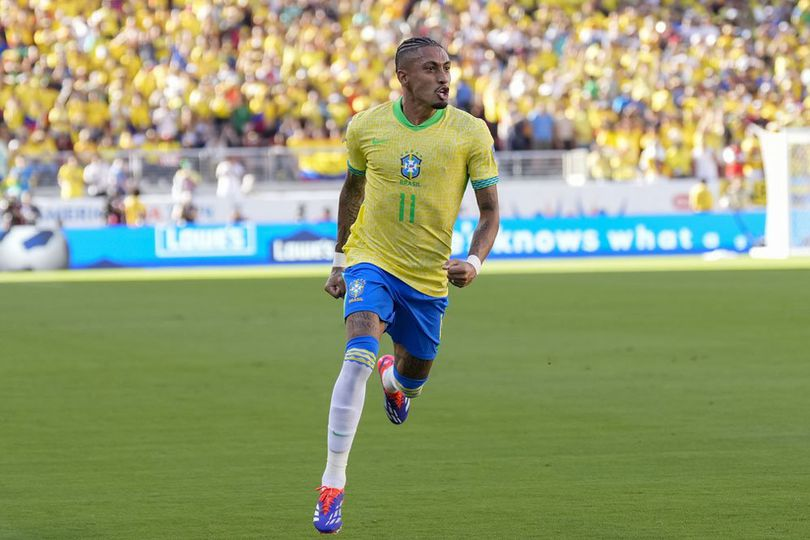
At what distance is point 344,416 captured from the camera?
681 centimetres

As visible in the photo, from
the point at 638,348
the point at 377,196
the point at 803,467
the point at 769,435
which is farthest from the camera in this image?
the point at 638,348

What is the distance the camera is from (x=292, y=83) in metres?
34.7

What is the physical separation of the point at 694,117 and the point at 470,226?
7846mm

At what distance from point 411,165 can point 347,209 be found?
0.59 meters

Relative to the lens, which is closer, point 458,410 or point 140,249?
point 458,410

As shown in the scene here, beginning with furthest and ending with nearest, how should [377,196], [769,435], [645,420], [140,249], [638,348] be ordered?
Answer: 1. [140,249]
2. [638,348]
3. [645,420]
4. [769,435]
5. [377,196]

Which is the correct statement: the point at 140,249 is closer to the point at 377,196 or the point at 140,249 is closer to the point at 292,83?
the point at 292,83

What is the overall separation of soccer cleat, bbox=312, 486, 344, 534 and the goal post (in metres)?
25.9

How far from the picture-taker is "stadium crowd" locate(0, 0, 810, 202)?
107 ft

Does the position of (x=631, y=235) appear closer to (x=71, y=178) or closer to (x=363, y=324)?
(x=71, y=178)

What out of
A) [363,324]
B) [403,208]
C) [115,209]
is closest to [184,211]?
[115,209]

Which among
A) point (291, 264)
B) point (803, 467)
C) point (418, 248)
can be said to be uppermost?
point (418, 248)

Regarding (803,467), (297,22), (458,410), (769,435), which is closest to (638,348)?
(458,410)

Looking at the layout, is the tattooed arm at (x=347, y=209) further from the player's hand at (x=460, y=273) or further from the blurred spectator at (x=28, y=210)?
the blurred spectator at (x=28, y=210)
